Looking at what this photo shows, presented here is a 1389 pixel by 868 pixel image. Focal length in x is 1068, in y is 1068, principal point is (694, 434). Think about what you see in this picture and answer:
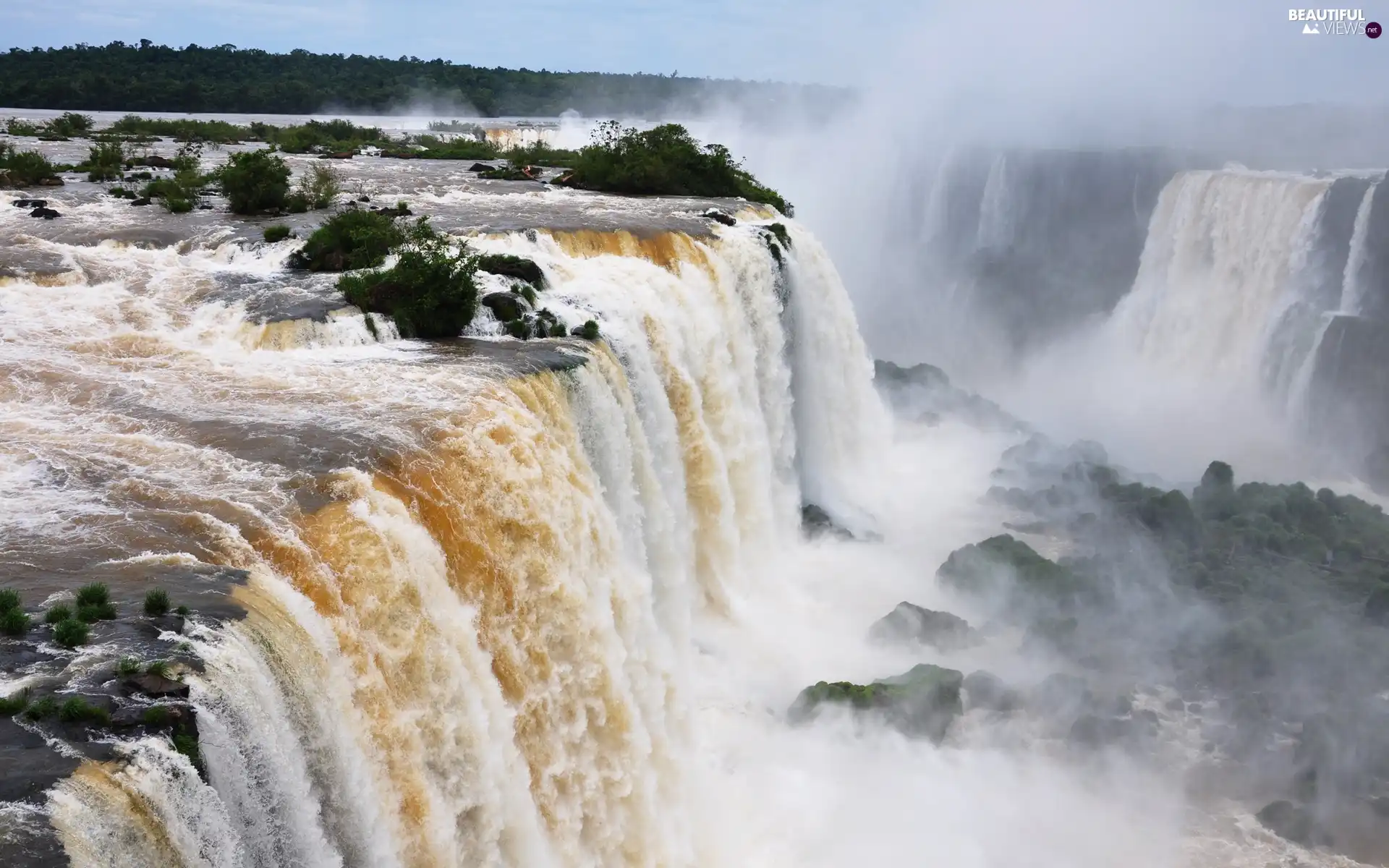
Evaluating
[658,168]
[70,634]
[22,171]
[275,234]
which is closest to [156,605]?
[70,634]

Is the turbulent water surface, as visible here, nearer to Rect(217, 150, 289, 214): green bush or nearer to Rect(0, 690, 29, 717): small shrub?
Rect(0, 690, 29, 717): small shrub

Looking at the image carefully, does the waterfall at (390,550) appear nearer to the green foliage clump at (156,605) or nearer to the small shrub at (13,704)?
the green foliage clump at (156,605)

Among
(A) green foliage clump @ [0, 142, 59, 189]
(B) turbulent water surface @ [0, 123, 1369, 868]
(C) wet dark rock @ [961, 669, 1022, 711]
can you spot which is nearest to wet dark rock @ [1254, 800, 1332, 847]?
(B) turbulent water surface @ [0, 123, 1369, 868]

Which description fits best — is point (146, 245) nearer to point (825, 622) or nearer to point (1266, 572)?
point (825, 622)

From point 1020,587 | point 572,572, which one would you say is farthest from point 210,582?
point 1020,587

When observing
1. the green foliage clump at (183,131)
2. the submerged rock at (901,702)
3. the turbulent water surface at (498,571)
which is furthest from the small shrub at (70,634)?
the green foliage clump at (183,131)
